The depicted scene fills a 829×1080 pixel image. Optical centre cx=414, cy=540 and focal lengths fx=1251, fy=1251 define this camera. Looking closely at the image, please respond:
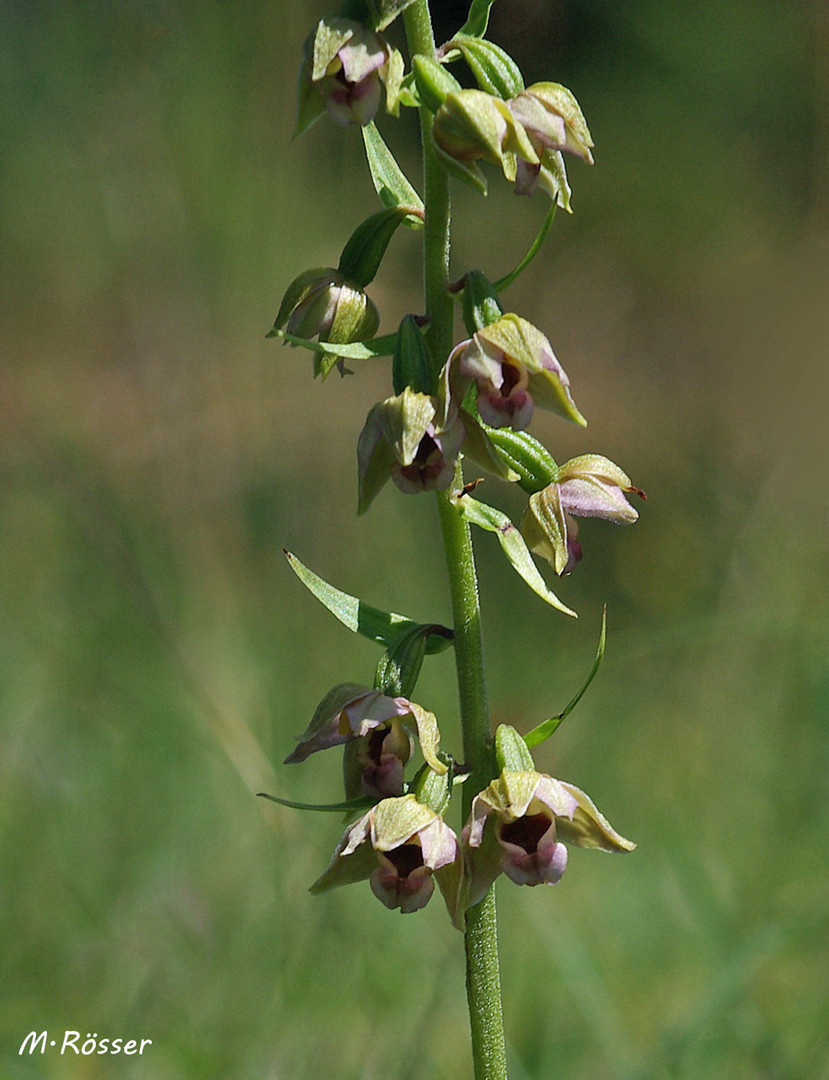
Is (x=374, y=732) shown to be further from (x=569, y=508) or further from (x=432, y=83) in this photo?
(x=432, y=83)

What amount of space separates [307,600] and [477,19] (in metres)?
2.63

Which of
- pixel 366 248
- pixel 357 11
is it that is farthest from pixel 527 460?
pixel 357 11

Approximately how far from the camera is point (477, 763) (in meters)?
1.43

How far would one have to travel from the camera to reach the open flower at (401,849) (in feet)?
4.34

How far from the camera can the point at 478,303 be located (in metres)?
1.39

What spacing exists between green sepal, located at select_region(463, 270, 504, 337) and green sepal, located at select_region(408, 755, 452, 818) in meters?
0.49

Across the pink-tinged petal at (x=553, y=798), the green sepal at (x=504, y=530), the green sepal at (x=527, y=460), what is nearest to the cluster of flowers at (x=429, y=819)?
the pink-tinged petal at (x=553, y=798)

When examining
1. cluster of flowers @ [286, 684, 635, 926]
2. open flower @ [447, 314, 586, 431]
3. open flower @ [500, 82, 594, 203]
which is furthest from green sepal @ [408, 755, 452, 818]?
open flower @ [500, 82, 594, 203]

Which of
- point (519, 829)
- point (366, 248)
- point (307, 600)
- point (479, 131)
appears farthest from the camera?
point (307, 600)

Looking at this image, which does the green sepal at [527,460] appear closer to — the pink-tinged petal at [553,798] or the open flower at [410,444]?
the open flower at [410,444]

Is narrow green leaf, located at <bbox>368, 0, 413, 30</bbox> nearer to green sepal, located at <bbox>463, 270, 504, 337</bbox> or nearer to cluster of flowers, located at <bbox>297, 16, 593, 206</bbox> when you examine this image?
cluster of flowers, located at <bbox>297, 16, 593, 206</bbox>

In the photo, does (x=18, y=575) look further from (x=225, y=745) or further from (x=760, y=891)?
(x=760, y=891)

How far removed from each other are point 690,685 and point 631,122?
15.1 ft

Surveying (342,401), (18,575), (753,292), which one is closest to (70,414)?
(18,575)
